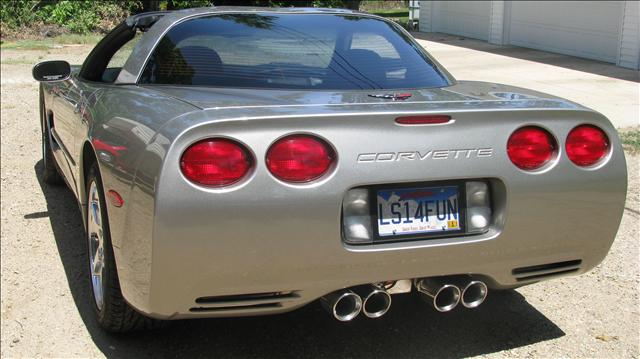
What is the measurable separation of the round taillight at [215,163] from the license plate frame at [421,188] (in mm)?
523

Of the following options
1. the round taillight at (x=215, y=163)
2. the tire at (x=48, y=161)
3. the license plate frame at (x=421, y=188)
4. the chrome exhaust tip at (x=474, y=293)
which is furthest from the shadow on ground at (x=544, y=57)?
the round taillight at (x=215, y=163)

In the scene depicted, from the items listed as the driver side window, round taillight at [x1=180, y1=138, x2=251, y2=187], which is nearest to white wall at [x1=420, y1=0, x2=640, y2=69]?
the driver side window

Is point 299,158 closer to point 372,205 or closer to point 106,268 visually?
point 372,205

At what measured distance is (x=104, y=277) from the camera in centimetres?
356

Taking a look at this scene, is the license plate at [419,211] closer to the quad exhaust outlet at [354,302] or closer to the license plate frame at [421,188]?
the license plate frame at [421,188]

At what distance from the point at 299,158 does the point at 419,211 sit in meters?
0.56

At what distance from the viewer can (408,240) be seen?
10.4ft

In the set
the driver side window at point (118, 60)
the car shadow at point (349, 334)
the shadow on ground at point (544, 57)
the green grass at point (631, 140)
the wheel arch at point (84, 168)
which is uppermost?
the driver side window at point (118, 60)

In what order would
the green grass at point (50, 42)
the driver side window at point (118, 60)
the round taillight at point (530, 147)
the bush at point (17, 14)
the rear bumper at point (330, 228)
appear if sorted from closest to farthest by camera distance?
the rear bumper at point (330, 228), the round taillight at point (530, 147), the driver side window at point (118, 60), the green grass at point (50, 42), the bush at point (17, 14)

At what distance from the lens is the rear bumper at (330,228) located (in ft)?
9.52

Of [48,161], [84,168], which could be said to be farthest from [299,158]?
[48,161]

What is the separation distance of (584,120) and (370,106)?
96cm

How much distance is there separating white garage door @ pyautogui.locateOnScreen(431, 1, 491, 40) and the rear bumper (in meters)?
17.4

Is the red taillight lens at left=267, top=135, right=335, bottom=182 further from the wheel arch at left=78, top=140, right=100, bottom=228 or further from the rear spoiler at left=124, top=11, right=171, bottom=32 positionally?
the rear spoiler at left=124, top=11, right=171, bottom=32
